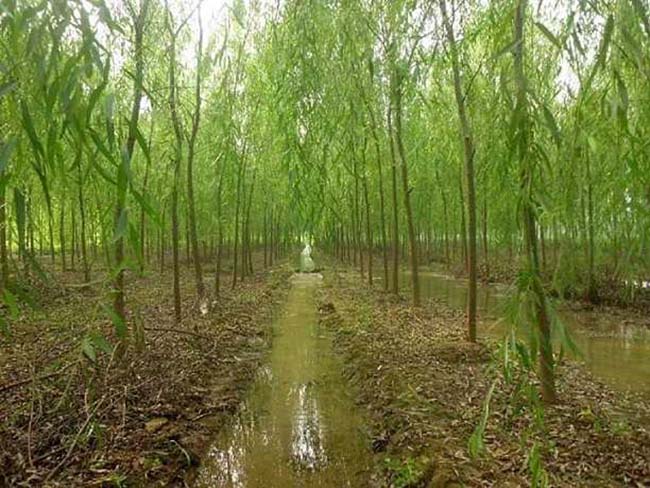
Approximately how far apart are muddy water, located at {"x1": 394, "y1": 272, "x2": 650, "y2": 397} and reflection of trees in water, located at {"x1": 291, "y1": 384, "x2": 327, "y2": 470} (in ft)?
7.60

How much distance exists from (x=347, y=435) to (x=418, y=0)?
19.3 feet

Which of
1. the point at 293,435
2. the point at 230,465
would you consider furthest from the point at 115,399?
the point at 293,435

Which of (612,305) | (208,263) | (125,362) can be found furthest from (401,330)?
(208,263)

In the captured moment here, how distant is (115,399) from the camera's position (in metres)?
5.75

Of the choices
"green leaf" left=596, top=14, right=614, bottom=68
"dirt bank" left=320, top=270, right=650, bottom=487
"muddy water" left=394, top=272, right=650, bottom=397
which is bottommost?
"muddy water" left=394, top=272, right=650, bottom=397

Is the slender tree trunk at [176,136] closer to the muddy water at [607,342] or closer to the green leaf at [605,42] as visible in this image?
the muddy water at [607,342]

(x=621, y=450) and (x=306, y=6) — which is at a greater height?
(x=306, y=6)

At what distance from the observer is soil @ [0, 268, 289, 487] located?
4500mm

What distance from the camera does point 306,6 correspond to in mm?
3613

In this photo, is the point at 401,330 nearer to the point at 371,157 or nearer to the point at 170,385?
the point at 170,385

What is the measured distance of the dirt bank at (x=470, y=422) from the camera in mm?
4250

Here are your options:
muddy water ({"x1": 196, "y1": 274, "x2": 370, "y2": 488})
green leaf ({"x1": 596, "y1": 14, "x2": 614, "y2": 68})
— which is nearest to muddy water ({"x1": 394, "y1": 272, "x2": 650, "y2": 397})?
muddy water ({"x1": 196, "y1": 274, "x2": 370, "y2": 488})

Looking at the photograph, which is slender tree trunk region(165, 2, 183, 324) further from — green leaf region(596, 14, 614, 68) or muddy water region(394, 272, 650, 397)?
green leaf region(596, 14, 614, 68)

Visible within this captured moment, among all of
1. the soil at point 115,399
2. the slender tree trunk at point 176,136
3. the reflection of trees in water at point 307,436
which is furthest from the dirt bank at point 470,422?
the slender tree trunk at point 176,136
